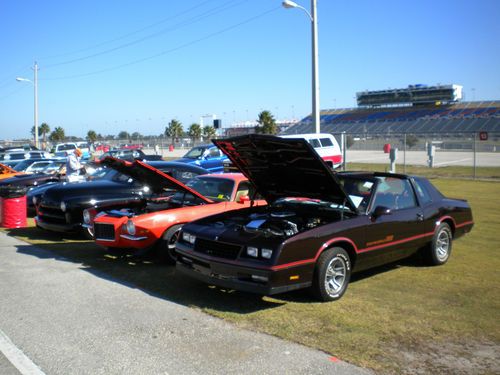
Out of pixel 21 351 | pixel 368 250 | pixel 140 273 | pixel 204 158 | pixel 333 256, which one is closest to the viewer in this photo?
pixel 21 351

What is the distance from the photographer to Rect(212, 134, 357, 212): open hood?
5.75 m

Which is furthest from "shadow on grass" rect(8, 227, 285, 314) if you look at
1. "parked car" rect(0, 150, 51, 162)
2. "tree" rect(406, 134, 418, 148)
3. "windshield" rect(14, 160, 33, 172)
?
"tree" rect(406, 134, 418, 148)

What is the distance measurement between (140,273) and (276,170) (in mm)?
2447

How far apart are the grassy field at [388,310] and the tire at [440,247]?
0.43ft

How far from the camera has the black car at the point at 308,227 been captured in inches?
207

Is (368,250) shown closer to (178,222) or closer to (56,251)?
(178,222)

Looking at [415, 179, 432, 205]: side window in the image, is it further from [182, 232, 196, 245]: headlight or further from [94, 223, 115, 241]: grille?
[94, 223, 115, 241]: grille

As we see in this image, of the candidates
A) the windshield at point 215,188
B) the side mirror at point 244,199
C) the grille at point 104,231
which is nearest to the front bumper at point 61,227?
the grille at point 104,231

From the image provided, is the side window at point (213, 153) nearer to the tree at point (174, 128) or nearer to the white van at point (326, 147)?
the white van at point (326, 147)

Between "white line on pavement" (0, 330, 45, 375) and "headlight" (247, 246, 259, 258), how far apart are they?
2.27m

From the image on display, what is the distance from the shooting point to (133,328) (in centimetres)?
488

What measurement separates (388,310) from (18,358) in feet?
11.9

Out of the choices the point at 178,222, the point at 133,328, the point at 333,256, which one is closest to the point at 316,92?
the point at 178,222

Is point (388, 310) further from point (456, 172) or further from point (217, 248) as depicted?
point (456, 172)
